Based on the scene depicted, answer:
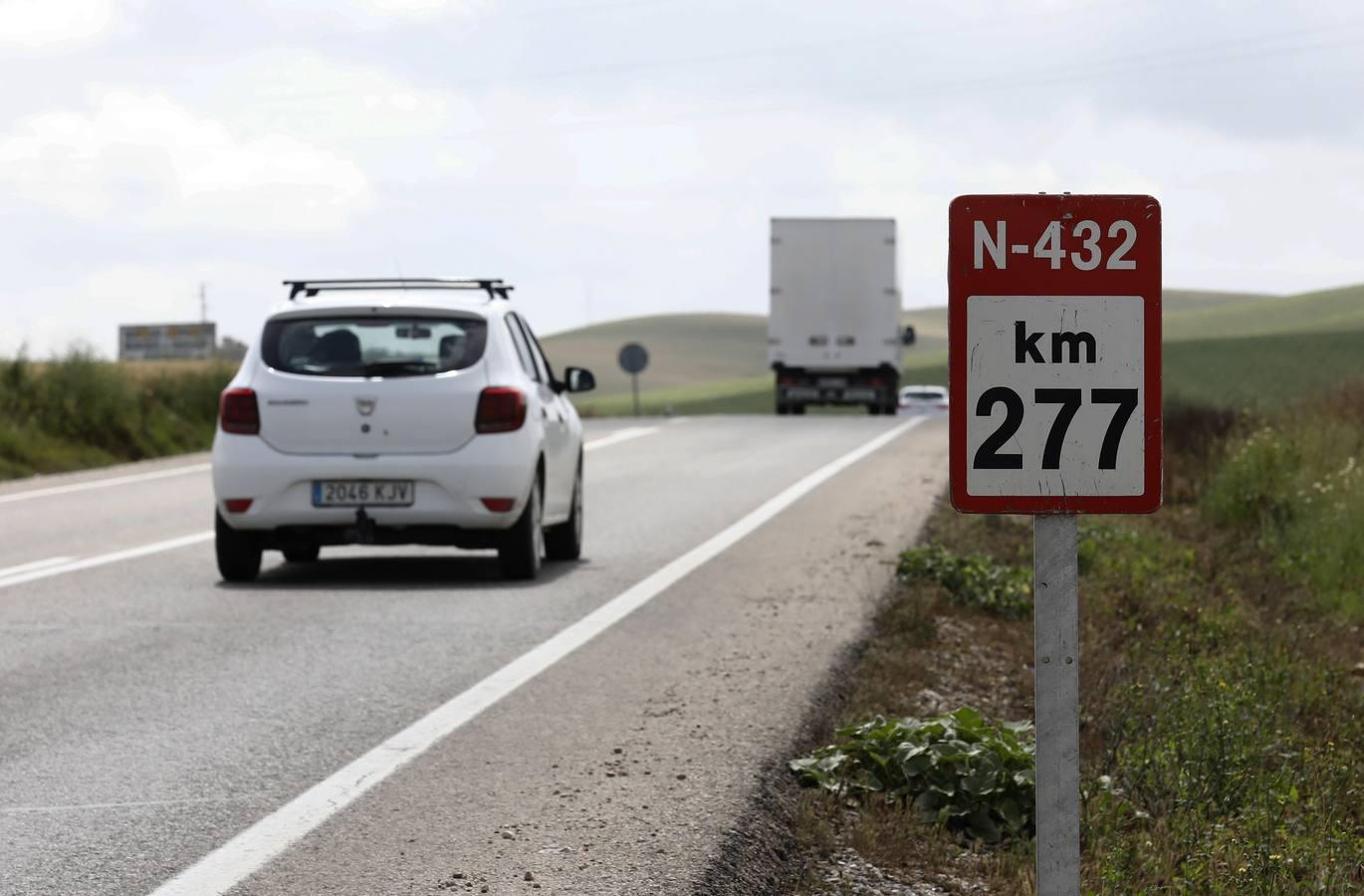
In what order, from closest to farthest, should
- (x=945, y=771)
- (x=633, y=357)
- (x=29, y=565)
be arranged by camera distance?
(x=945, y=771) < (x=29, y=565) < (x=633, y=357)

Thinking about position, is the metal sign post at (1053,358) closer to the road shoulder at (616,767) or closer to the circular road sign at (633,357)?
the road shoulder at (616,767)

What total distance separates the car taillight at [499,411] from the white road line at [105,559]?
112 inches

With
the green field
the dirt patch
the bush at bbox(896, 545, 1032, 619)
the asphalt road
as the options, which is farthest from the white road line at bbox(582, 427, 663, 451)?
the green field

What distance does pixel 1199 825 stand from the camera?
252 inches

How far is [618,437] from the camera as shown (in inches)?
1257

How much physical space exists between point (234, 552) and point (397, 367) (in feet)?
4.76

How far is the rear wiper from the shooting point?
42.3 feet

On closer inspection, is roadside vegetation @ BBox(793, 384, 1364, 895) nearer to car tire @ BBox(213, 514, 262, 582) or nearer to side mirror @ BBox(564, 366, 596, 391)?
side mirror @ BBox(564, 366, 596, 391)

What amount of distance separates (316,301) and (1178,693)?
6567mm

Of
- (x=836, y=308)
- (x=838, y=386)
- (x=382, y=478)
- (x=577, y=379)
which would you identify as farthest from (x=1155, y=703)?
(x=838, y=386)

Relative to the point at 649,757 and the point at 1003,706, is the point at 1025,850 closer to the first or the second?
the point at 649,757

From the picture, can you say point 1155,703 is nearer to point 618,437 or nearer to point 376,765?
point 376,765

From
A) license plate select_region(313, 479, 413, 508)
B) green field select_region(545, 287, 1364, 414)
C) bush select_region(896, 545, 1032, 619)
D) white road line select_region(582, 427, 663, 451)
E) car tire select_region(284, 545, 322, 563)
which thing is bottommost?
green field select_region(545, 287, 1364, 414)

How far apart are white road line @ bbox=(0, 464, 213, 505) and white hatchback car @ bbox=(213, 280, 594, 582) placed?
7423mm
